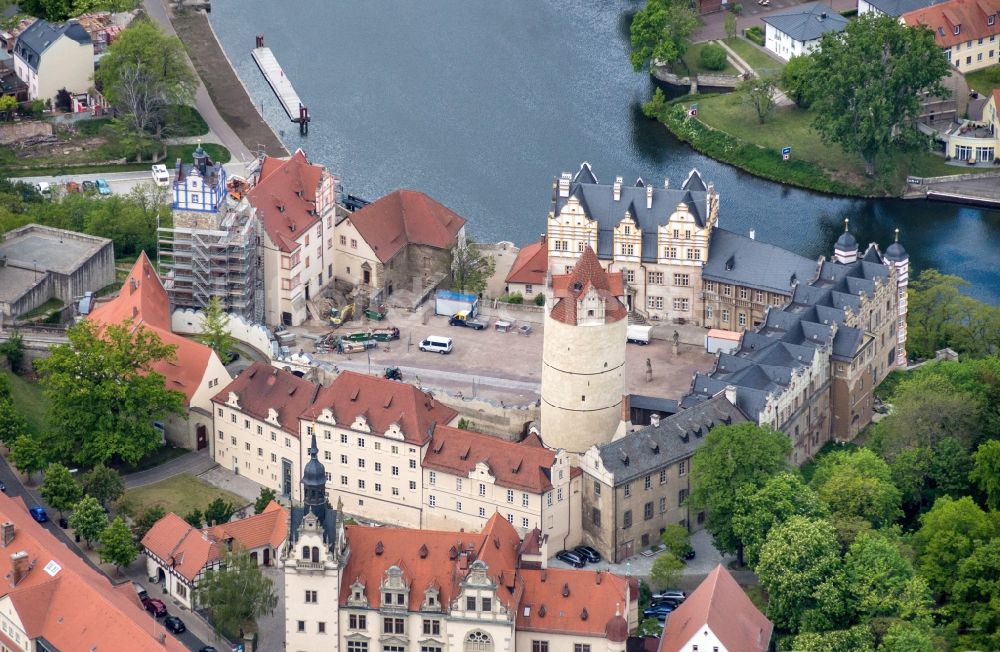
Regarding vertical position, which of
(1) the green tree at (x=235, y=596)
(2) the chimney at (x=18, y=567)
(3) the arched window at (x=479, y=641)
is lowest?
(3) the arched window at (x=479, y=641)

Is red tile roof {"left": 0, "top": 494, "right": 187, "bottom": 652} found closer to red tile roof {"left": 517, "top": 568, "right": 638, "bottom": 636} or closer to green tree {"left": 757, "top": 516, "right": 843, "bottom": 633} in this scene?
red tile roof {"left": 517, "top": 568, "right": 638, "bottom": 636}

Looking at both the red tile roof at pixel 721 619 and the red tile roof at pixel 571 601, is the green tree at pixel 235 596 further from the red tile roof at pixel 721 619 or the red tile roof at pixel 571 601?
the red tile roof at pixel 721 619

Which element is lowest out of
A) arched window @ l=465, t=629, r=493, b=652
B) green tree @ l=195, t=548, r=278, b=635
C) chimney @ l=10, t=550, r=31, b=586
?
arched window @ l=465, t=629, r=493, b=652

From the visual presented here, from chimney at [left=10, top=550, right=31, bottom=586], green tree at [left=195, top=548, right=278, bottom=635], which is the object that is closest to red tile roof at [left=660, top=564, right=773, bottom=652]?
green tree at [left=195, top=548, right=278, bottom=635]

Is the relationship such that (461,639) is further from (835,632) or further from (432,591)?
(835,632)

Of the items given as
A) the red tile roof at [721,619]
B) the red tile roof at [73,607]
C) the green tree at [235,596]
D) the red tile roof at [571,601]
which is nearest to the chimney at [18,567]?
the red tile roof at [73,607]
